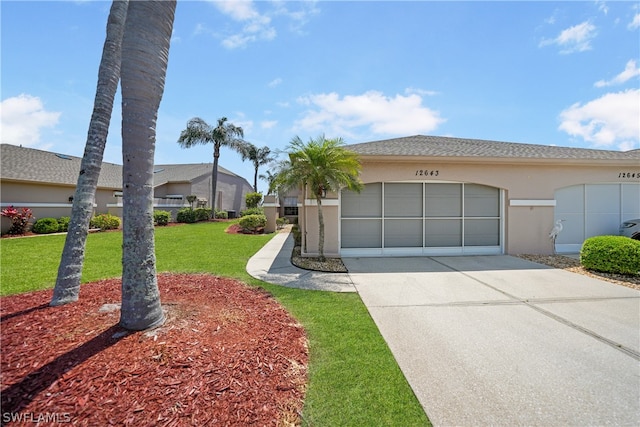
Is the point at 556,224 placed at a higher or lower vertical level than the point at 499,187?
lower

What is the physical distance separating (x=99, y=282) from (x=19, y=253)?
648 centimetres

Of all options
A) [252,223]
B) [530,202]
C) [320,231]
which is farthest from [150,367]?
[252,223]

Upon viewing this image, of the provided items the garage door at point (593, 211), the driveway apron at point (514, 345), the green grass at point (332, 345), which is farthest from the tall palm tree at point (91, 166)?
the garage door at point (593, 211)

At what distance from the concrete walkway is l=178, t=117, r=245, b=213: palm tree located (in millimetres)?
22333

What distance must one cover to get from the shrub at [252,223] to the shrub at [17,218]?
428 inches

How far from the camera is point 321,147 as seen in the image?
820cm

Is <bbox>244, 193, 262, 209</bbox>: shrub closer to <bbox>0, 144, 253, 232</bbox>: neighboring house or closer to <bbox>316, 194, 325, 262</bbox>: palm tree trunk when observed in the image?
<bbox>0, 144, 253, 232</bbox>: neighboring house

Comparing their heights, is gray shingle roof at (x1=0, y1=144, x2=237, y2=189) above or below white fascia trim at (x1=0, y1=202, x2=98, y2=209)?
above

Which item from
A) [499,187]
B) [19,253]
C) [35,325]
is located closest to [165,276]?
[35,325]

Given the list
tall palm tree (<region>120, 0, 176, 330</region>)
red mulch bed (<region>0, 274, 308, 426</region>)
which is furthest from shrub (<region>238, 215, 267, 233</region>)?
tall palm tree (<region>120, 0, 176, 330</region>)

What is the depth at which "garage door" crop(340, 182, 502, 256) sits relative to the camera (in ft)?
31.6

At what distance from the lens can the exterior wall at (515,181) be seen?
941 centimetres

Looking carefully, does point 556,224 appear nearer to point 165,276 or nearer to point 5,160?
point 165,276

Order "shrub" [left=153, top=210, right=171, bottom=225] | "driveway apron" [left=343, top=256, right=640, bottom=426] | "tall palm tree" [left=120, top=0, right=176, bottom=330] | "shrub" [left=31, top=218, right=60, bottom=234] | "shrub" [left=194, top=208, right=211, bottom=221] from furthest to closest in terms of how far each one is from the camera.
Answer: "shrub" [left=194, top=208, right=211, bottom=221] → "shrub" [left=153, top=210, right=171, bottom=225] → "shrub" [left=31, top=218, right=60, bottom=234] → "tall palm tree" [left=120, top=0, right=176, bottom=330] → "driveway apron" [left=343, top=256, right=640, bottom=426]
